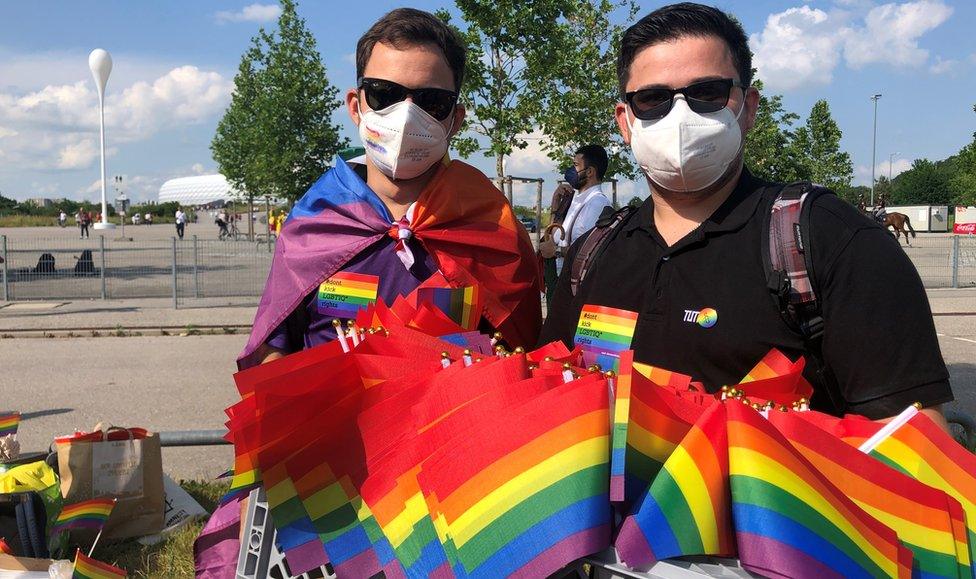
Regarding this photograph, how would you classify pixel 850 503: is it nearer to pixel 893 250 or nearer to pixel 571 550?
pixel 571 550

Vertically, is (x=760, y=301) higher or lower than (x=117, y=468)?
higher

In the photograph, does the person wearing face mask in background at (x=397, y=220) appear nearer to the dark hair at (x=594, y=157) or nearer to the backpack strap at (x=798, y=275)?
the backpack strap at (x=798, y=275)

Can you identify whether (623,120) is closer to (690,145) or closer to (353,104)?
(690,145)

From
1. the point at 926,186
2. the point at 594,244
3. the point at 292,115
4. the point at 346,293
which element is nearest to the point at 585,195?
the point at 346,293

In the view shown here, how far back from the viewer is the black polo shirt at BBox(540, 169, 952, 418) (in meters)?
1.59

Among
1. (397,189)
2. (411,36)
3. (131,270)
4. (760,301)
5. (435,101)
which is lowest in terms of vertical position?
(131,270)

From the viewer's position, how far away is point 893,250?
1622 mm

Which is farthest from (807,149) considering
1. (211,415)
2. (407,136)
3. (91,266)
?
(407,136)

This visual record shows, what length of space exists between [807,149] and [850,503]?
4161 centimetres

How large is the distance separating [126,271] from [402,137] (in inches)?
588

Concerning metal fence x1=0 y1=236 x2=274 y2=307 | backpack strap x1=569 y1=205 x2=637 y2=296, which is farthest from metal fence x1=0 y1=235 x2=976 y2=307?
backpack strap x1=569 y1=205 x2=637 y2=296

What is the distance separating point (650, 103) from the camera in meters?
2.04

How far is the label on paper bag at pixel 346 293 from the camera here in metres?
2.54

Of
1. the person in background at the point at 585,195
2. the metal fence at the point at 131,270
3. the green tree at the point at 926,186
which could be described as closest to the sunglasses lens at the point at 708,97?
the person in background at the point at 585,195
